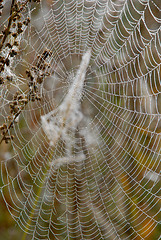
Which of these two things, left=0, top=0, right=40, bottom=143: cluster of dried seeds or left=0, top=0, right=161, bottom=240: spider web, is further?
left=0, top=0, right=161, bottom=240: spider web

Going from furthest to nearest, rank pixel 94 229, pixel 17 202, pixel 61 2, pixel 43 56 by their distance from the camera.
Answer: pixel 61 2 < pixel 94 229 < pixel 17 202 < pixel 43 56

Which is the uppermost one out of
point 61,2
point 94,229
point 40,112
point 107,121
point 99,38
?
point 61,2

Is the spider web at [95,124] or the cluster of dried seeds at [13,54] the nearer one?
the cluster of dried seeds at [13,54]

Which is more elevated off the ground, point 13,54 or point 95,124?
point 13,54

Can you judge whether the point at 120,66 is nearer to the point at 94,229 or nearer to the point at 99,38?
the point at 99,38

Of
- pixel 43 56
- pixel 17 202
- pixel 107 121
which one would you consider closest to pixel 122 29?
pixel 107 121

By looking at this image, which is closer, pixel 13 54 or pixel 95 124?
pixel 13 54

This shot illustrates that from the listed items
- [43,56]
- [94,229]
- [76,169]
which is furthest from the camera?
[76,169]

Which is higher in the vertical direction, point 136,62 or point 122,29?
point 122,29
